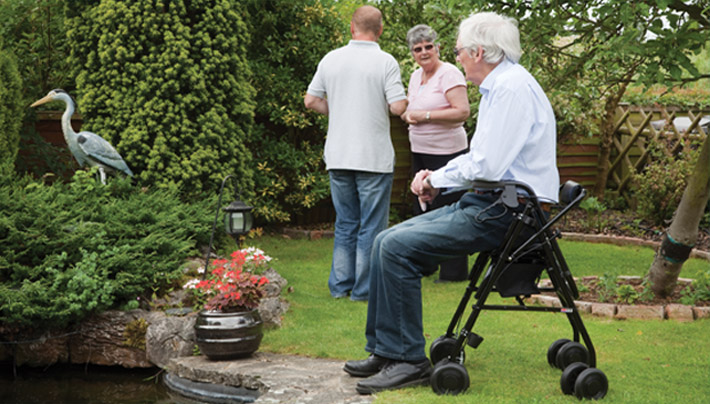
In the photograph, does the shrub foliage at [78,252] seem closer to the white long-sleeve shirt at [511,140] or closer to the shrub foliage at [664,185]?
the white long-sleeve shirt at [511,140]

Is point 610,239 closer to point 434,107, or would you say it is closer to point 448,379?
point 434,107

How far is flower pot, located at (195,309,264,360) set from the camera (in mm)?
4422

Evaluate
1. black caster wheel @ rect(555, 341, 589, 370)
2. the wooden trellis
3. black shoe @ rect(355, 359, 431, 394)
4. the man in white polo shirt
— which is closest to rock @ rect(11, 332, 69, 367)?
the man in white polo shirt

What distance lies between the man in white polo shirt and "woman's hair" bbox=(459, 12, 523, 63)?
1.94 metres

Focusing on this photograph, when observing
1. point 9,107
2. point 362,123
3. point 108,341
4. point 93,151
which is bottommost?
point 108,341

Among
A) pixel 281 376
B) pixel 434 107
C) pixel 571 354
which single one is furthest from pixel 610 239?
pixel 281 376

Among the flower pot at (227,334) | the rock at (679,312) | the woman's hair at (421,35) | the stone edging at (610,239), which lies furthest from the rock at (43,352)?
the stone edging at (610,239)

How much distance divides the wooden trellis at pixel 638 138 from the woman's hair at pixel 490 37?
6717 millimetres

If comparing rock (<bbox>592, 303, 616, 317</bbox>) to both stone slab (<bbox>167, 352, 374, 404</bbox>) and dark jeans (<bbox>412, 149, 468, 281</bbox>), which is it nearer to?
dark jeans (<bbox>412, 149, 468, 281</bbox>)

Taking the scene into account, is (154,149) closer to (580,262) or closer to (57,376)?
(57,376)

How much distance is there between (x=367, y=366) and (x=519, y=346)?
115 centimetres

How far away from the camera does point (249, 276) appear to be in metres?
4.69

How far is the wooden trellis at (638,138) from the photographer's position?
33.4 feet

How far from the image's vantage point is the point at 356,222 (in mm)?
5883
